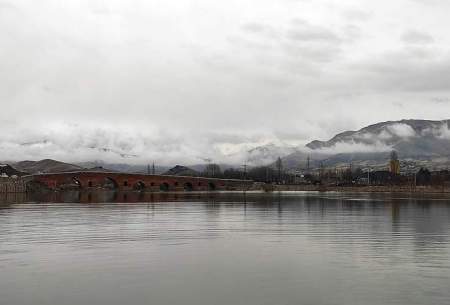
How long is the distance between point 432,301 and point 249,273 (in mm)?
7695

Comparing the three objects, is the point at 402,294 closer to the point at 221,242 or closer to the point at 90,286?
the point at 90,286

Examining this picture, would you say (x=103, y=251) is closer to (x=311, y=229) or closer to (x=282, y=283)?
(x=282, y=283)

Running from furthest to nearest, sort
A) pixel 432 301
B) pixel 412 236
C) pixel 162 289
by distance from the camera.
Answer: pixel 412 236 < pixel 162 289 < pixel 432 301

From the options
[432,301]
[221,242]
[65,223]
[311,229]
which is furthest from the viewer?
[65,223]

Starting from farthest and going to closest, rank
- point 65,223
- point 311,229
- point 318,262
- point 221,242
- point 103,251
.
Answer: point 65,223, point 311,229, point 221,242, point 103,251, point 318,262

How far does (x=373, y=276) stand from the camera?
74.1 feet

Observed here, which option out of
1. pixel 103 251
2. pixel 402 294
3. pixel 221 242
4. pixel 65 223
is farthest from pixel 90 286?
pixel 65 223

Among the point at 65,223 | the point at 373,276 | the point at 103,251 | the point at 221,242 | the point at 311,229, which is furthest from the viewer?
the point at 65,223

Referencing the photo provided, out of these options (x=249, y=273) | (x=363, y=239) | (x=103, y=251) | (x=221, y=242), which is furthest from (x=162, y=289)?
(x=363, y=239)

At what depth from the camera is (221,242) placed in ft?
113

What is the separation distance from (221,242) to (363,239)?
8862 mm

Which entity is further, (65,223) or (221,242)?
(65,223)

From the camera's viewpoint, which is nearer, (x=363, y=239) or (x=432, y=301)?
(x=432, y=301)

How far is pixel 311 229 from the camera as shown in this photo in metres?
42.6
